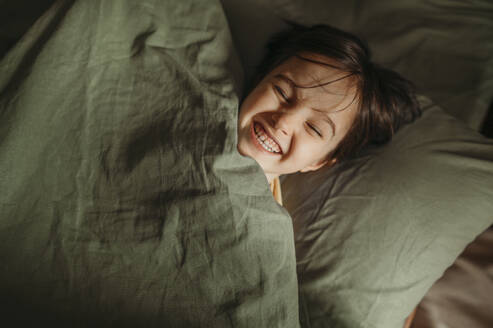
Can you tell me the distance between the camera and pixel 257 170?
2.26 feet

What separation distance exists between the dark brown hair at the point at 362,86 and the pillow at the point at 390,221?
1.5 inches

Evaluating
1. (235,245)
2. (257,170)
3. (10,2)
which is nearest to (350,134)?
(257,170)

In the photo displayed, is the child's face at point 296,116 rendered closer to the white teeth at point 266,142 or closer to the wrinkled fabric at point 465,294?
the white teeth at point 266,142

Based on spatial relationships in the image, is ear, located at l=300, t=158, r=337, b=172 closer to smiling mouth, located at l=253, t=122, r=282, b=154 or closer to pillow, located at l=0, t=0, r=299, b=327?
smiling mouth, located at l=253, t=122, r=282, b=154

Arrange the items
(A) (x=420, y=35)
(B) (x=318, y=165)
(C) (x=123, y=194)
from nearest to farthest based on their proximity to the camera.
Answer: (C) (x=123, y=194) → (B) (x=318, y=165) → (A) (x=420, y=35)

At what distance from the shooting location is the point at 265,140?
775mm

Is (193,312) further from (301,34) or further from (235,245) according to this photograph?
(301,34)

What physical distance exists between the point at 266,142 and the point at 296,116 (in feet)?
0.33

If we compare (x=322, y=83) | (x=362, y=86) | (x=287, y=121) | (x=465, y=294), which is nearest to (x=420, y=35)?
(x=362, y=86)

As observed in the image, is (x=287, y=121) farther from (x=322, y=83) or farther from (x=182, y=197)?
(x=182, y=197)

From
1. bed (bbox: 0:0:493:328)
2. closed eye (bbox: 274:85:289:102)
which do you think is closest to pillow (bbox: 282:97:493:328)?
bed (bbox: 0:0:493:328)

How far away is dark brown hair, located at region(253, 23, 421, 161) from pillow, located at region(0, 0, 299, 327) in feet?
0.90

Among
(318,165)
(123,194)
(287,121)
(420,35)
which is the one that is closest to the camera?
(123,194)

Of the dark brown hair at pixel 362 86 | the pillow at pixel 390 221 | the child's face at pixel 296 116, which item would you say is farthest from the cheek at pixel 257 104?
the pillow at pixel 390 221
